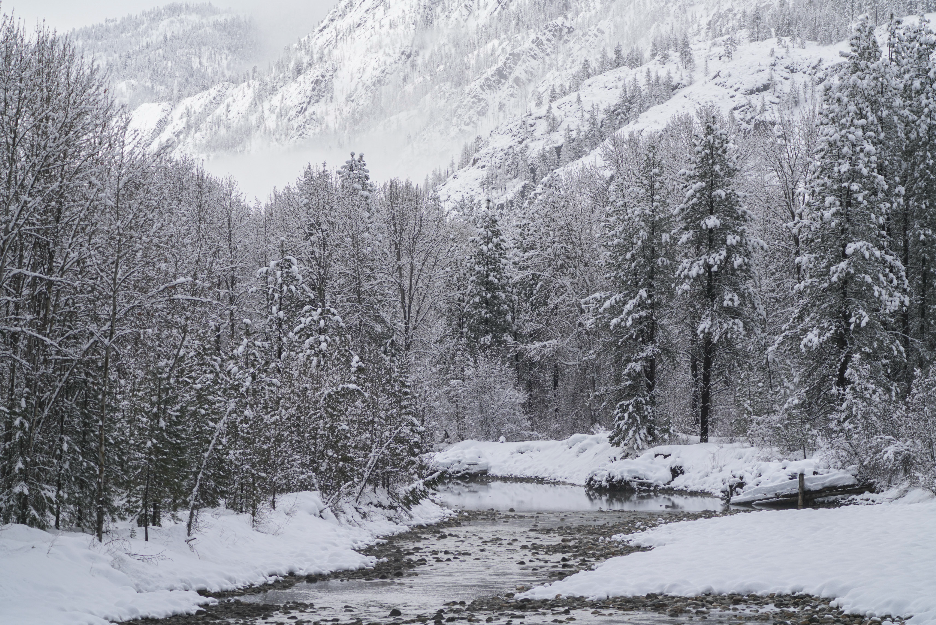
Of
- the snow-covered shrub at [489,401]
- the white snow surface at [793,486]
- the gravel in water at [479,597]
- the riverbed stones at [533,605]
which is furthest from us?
the snow-covered shrub at [489,401]

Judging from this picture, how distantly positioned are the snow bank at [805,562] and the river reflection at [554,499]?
9.45 metres

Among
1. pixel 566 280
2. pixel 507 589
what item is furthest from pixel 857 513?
pixel 566 280

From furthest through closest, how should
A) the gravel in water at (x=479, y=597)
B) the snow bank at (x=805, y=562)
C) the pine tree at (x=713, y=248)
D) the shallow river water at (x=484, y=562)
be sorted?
the pine tree at (x=713, y=248) < the shallow river water at (x=484, y=562) < the gravel in water at (x=479, y=597) < the snow bank at (x=805, y=562)

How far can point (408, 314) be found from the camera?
4325cm

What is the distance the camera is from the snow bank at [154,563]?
11133 millimetres

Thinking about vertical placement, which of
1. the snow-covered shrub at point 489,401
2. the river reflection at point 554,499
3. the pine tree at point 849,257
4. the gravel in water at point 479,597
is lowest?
the river reflection at point 554,499

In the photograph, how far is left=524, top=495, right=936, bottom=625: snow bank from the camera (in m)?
10.9

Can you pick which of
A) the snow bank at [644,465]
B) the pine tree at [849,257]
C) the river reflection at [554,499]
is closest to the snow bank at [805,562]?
the snow bank at [644,465]

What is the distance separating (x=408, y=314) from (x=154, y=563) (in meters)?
29.8

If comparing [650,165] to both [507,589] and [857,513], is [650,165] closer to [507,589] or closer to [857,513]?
[857,513]

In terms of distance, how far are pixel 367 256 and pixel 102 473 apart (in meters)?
26.1

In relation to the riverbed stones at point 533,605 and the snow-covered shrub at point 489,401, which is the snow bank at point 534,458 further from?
the riverbed stones at point 533,605

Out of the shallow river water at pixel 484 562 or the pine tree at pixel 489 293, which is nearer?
the shallow river water at pixel 484 562

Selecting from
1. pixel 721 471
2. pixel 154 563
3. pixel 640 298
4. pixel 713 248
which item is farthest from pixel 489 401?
pixel 154 563
